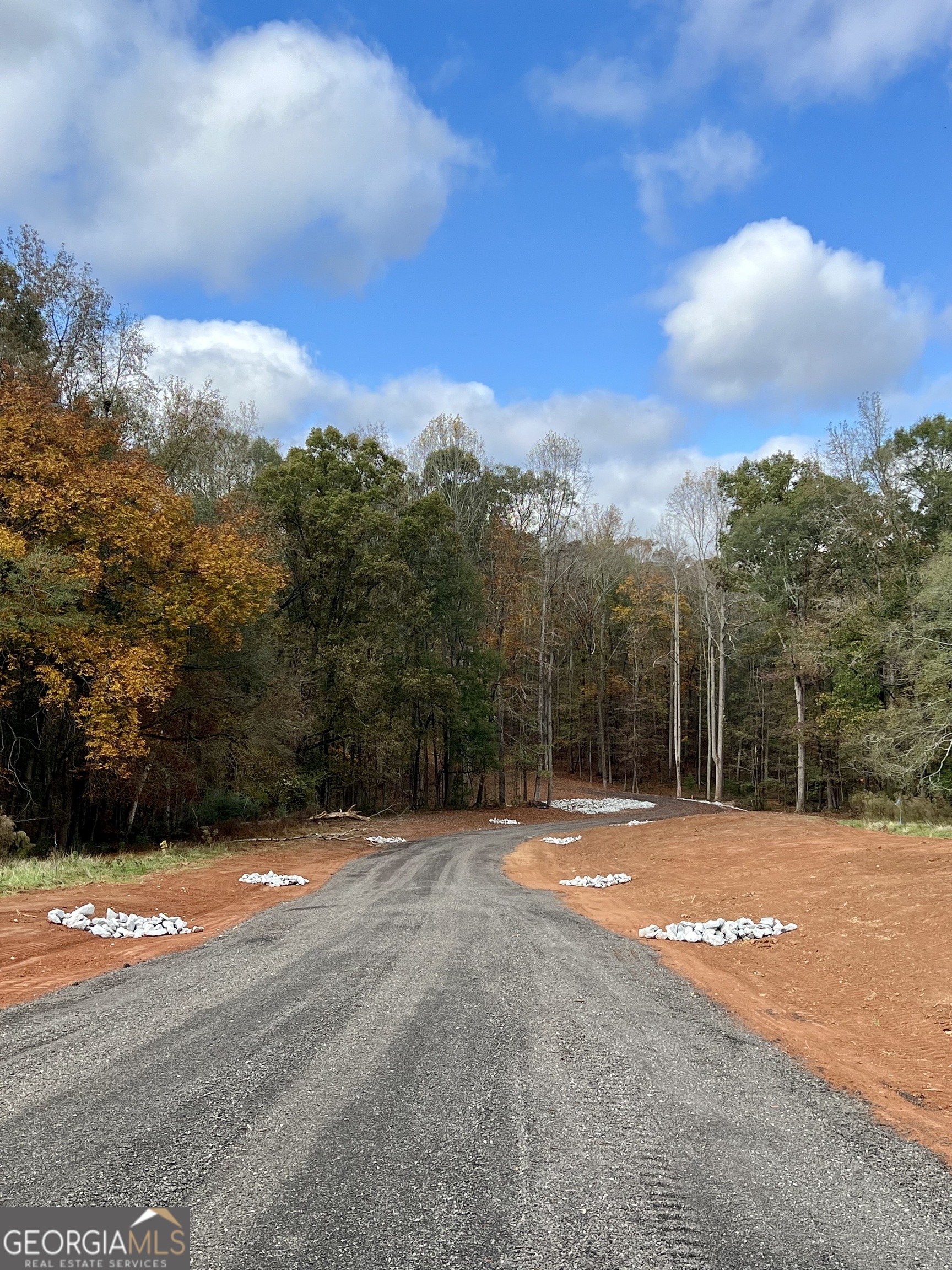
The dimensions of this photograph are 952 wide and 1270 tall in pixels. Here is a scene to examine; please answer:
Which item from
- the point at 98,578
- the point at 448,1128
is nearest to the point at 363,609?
the point at 98,578

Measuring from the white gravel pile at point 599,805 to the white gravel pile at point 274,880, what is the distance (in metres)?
17.8

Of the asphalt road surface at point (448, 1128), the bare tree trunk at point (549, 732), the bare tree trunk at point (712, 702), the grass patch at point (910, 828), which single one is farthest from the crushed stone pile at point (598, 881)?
the bare tree trunk at point (712, 702)

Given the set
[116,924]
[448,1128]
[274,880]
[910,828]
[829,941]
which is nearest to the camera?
[448,1128]

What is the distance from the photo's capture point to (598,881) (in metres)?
12.4

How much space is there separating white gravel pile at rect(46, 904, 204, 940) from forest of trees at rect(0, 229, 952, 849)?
5.63 meters

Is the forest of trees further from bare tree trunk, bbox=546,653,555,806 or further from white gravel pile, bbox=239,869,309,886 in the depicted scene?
white gravel pile, bbox=239,869,309,886

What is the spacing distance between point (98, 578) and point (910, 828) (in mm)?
18004

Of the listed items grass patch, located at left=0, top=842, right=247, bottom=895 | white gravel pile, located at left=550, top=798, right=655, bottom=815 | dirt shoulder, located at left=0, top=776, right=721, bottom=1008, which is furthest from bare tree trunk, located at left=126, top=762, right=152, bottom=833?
white gravel pile, located at left=550, top=798, right=655, bottom=815

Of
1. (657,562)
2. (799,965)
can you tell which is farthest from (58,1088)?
(657,562)

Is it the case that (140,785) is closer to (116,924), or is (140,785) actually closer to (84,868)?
(84,868)

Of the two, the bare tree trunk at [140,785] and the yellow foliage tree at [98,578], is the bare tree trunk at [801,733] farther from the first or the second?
the bare tree trunk at [140,785]

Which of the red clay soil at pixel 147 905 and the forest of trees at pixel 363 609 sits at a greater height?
the forest of trees at pixel 363 609

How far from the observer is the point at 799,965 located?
7.34 meters

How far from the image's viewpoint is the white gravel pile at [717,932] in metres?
8.23
